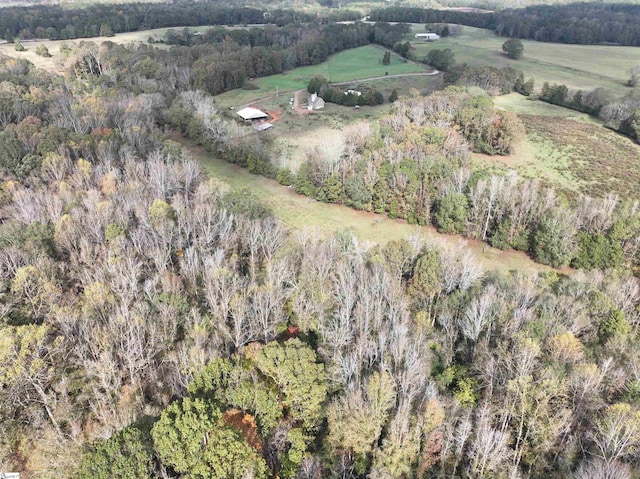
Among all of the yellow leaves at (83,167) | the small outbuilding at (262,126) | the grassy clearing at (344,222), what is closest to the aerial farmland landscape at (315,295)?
the yellow leaves at (83,167)

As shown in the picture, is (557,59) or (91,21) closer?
(557,59)

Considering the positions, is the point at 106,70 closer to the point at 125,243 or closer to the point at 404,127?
the point at 404,127

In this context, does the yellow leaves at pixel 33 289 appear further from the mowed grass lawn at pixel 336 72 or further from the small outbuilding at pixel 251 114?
the mowed grass lawn at pixel 336 72

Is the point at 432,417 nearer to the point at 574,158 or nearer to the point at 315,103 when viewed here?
the point at 574,158

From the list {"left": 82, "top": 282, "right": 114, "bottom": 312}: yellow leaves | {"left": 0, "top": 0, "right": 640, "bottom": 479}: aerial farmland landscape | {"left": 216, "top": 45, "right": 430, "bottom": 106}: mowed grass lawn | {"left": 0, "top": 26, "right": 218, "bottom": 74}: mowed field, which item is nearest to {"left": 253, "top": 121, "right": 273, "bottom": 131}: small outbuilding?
{"left": 0, "top": 0, "right": 640, "bottom": 479}: aerial farmland landscape

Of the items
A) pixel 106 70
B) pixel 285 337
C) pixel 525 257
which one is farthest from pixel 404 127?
pixel 106 70

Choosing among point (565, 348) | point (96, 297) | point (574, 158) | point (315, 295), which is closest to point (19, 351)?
point (96, 297)
